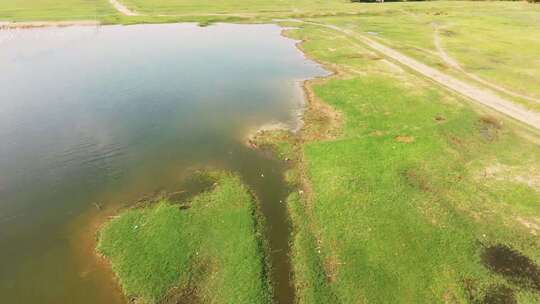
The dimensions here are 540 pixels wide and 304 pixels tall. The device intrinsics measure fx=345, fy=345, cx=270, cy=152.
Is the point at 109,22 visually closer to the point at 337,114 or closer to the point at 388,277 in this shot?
the point at 337,114

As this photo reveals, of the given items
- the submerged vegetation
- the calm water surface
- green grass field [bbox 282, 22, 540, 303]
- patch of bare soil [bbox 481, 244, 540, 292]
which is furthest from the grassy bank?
patch of bare soil [bbox 481, 244, 540, 292]

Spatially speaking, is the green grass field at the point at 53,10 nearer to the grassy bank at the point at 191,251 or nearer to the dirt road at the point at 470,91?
the dirt road at the point at 470,91

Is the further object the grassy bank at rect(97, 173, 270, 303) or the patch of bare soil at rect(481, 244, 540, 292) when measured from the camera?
the patch of bare soil at rect(481, 244, 540, 292)

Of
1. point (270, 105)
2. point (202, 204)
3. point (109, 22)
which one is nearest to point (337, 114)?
point (270, 105)

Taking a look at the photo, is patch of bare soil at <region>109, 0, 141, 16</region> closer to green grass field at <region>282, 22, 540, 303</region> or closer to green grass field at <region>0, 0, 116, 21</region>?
green grass field at <region>0, 0, 116, 21</region>

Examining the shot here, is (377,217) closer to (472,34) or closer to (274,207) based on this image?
(274,207)

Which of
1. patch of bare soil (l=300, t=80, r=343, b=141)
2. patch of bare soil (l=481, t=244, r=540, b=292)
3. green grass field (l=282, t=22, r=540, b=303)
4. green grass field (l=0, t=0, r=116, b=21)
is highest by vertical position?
green grass field (l=0, t=0, r=116, b=21)

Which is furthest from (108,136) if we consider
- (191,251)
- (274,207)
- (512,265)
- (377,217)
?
(512,265)
